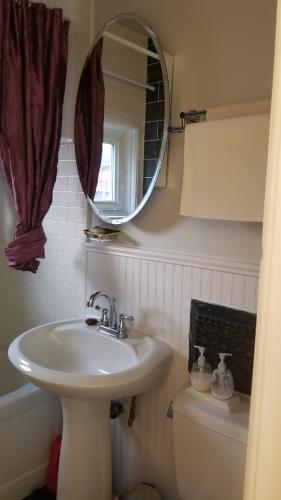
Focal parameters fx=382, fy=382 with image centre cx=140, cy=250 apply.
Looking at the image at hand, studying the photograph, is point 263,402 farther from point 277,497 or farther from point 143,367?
point 143,367

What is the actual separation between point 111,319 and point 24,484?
0.90m

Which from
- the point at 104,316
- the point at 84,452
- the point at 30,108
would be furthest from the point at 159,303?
the point at 30,108

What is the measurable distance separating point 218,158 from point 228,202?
152 mm

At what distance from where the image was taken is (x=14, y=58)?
68.6 inches

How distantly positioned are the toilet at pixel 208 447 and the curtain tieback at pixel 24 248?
38.1 inches

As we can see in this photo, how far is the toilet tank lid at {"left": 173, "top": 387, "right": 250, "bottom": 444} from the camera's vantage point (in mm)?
1193

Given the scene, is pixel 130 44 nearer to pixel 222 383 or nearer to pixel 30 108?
pixel 30 108

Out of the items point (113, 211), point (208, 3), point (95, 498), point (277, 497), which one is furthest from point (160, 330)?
point (208, 3)

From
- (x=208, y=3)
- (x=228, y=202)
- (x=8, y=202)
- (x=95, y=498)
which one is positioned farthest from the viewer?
(x=8, y=202)

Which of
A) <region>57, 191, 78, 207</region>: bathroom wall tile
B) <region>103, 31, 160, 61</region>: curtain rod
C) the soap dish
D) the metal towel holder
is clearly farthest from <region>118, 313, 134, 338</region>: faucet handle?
<region>103, 31, 160, 61</region>: curtain rod

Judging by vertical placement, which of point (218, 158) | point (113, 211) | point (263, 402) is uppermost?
point (218, 158)

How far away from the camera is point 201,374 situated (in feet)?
4.48

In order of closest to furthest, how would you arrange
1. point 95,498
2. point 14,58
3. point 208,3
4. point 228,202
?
point 228,202 < point 208,3 < point 95,498 < point 14,58

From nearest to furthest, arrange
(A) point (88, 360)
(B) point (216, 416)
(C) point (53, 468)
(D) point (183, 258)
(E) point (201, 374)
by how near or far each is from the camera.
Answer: (B) point (216, 416) → (E) point (201, 374) → (D) point (183, 258) → (A) point (88, 360) → (C) point (53, 468)
